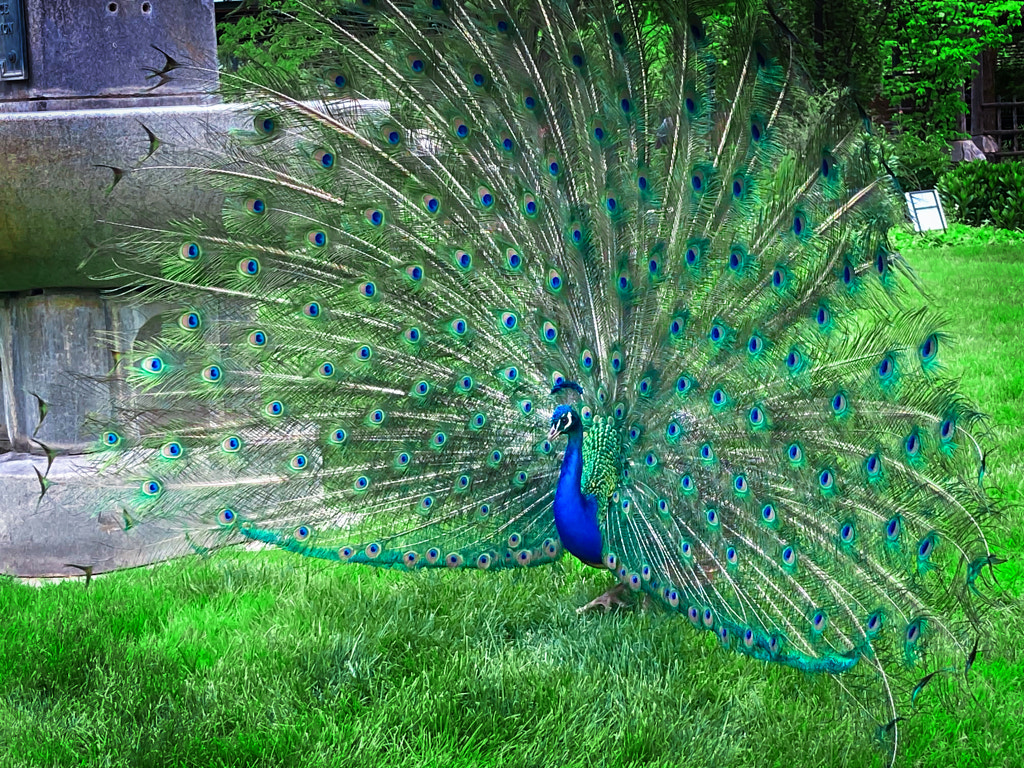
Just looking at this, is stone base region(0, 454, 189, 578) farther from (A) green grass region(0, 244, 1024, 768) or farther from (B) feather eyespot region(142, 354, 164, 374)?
(B) feather eyespot region(142, 354, 164, 374)

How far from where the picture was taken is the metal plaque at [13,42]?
4289 mm

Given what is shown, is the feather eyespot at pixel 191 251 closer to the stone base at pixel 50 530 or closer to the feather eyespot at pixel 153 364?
the feather eyespot at pixel 153 364

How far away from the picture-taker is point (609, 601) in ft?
12.3

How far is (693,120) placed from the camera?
3.25 m

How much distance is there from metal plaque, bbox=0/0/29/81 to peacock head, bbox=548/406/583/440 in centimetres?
264

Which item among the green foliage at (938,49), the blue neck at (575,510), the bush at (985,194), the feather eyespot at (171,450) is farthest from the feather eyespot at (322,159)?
the green foliage at (938,49)

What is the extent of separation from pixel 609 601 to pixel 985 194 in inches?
554

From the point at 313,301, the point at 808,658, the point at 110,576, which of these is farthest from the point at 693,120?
the point at 110,576

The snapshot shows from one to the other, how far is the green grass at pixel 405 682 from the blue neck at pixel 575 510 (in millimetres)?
333

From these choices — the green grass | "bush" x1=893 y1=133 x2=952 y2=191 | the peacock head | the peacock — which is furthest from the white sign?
the peacock head

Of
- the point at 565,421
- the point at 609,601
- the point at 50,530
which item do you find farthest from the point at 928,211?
the point at 50,530

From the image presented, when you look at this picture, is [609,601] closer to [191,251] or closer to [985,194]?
[191,251]

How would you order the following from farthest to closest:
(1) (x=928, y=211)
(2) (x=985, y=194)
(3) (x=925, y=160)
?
(3) (x=925, y=160) < (2) (x=985, y=194) < (1) (x=928, y=211)

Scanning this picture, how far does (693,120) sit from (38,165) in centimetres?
240
